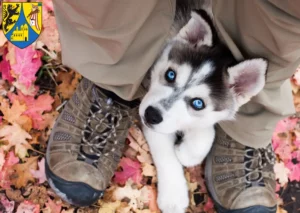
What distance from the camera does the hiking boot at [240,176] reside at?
2053 millimetres

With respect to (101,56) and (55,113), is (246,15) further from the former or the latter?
(55,113)

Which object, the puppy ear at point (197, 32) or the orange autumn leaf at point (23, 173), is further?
the orange autumn leaf at point (23, 173)

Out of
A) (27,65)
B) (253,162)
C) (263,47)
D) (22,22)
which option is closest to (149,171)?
(253,162)

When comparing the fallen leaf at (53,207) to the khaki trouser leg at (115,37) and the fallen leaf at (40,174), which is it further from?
the khaki trouser leg at (115,37)

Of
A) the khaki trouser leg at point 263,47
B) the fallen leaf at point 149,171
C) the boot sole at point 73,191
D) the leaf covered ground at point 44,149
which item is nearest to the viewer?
the khaki trouser leg at point 263,47

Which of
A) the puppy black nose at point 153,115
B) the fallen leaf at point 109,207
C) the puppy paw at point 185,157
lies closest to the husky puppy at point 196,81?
the puppy black nose at point 153,115

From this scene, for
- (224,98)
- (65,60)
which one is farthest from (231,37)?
(65,60)

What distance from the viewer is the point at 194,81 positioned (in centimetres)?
172

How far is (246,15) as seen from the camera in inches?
55.9

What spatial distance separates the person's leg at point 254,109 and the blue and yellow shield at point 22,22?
1.12 metres

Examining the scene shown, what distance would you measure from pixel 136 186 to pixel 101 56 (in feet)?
2.51

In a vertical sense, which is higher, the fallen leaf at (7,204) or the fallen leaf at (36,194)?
the fallen leaf at (36,194)

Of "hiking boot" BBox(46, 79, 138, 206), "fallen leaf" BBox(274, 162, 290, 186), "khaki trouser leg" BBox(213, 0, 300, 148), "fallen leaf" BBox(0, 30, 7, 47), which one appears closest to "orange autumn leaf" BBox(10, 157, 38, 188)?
"hiking boot" BBox(46, 79, 138, 206)

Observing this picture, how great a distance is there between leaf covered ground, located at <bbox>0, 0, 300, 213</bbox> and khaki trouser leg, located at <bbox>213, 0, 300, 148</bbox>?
0.41 meters
